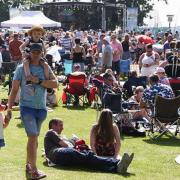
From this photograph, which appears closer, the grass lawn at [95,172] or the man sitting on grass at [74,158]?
Answer: the grass lawn at [95,172]

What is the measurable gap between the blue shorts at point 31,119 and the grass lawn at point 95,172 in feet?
2.36

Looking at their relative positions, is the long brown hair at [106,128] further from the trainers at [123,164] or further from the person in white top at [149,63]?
the person in white top at [149,63]

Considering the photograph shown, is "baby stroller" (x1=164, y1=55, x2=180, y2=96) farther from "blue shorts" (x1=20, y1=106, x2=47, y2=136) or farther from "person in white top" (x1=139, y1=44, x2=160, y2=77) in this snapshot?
"blue shorts" (x1=20, y1=106, x2=47, y2=136)

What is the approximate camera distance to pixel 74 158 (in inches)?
298

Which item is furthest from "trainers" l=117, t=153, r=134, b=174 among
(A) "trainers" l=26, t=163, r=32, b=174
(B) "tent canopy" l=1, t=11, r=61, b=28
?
(B) "tent canopy" l=1, t=11, r=61, b=28

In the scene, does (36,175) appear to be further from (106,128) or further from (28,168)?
(106,128)

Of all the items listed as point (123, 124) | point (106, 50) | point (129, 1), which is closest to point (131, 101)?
point (123, 124)

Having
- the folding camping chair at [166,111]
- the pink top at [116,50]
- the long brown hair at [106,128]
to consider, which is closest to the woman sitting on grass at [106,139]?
the long brown hair at [106,128]

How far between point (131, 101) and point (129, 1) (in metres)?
61.2

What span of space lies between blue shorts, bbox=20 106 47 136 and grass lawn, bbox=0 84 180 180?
28.4 inches

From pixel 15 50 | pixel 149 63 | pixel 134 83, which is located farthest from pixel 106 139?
pixel 15 50

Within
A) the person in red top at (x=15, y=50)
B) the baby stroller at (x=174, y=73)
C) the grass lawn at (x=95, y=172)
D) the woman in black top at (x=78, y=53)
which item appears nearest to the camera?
the grass lawn at (x=95, y=172)

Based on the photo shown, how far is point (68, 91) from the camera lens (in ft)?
45.7

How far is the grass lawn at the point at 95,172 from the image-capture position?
23.9 ft
